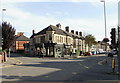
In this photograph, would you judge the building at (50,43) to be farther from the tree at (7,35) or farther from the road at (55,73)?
the road at (55,73)

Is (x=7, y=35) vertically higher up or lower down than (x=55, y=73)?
higher up

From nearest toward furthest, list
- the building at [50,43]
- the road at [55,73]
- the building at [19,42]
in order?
the road at [55,73] → the building at [50,43] → the building at [19,42]

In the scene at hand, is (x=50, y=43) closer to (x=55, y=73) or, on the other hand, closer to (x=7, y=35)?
(x=7, y=35)

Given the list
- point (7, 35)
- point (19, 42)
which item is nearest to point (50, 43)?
point (7, 35)

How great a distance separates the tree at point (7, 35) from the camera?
36.3 meters

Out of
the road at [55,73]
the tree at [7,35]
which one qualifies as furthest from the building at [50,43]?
the road at [55,73]

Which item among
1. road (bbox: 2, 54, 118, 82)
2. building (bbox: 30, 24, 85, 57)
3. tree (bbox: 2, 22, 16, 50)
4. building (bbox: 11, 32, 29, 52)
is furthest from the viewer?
building (bbox: 11, 32, 29, 52)

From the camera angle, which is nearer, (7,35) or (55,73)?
(55,73)

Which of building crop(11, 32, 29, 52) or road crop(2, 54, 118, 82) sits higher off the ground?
building crop(11, 32, 29, 52)

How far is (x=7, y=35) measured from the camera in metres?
36.4

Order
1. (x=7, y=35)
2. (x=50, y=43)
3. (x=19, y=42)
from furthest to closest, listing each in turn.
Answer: (x=19, y=42)
(x=50, y=43)
(x=7, y=35)

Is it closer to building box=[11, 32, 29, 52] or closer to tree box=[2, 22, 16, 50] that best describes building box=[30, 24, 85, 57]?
tree box=[2, 22, 16, 50]

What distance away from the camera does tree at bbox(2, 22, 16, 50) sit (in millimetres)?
Result: 36338

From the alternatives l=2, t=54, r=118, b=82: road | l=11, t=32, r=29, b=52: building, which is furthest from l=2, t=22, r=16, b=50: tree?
l=11, t=32, r=29, b=52: building
